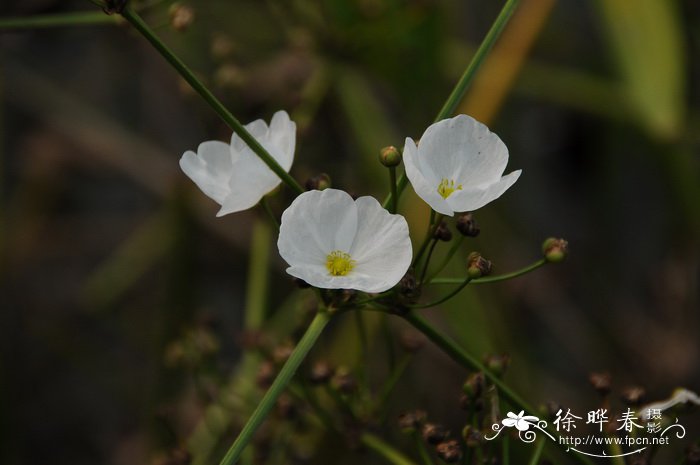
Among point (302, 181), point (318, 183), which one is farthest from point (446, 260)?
point (302, 181)

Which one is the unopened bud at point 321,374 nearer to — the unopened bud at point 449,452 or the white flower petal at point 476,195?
the unopened bud at point 449,452

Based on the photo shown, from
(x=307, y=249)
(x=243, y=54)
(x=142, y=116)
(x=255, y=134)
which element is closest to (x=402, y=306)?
(x=307, y=249)

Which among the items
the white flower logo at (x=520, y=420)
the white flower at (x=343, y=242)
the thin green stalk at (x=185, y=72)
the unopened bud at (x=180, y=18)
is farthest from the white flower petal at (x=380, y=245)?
the unopened bud at (x=180, y=18)

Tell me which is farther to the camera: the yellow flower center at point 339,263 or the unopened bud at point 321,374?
the unopened bud at point 321,374

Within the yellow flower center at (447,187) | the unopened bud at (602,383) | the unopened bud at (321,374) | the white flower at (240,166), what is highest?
the white flower at (240,166)

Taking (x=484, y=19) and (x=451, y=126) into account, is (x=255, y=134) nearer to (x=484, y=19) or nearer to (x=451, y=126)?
(x=451, y=126)

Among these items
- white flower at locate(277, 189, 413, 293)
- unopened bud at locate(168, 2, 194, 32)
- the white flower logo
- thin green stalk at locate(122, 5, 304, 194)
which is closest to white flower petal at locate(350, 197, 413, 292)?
white flower at locate(277, 189, 413, 293)

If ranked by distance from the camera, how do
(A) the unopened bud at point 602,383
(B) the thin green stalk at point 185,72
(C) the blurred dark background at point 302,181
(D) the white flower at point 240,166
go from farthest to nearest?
1. (C) the blurred dark background at point 302,181
2. (A) the unopened bud at point 602,383
3. (D) the white flower at point 240,166
4. (B) the thin green stalk at point 185,72
